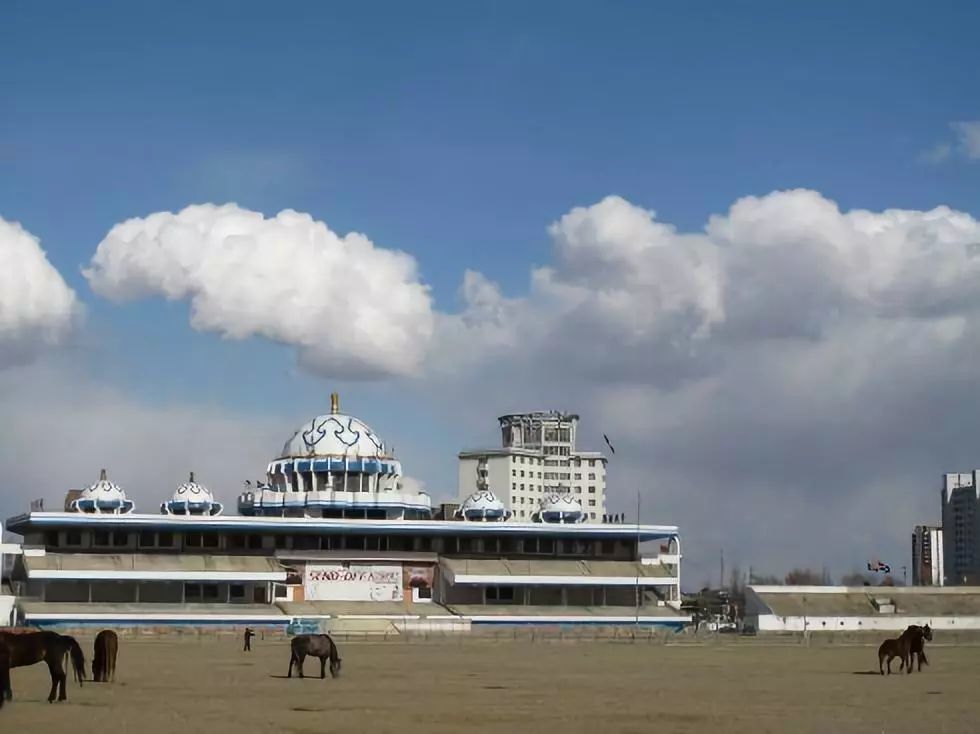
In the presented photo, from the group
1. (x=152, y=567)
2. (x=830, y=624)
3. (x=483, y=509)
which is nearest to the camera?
(x=152, y=567)

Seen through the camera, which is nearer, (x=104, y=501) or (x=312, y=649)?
(x=312, y=649)

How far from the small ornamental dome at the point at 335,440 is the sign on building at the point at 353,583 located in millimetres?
8939

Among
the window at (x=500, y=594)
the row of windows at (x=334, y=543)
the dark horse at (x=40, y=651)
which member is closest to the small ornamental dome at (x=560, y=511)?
the row of windows at (x=334, y=543)

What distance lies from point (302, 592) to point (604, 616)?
72.4 ft

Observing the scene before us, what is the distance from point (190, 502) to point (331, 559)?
11.1 metres

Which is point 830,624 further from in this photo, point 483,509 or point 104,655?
point 104,655

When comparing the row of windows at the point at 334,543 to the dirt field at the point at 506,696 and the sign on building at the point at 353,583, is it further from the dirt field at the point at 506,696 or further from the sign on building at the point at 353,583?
the dirt field at the point at 506,696

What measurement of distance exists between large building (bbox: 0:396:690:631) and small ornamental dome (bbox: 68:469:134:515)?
0.10 m

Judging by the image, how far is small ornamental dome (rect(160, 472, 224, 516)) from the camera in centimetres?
11444

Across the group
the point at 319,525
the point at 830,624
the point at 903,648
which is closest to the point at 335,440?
the point at 319,525

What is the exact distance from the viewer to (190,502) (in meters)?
114

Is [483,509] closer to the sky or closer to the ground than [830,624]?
closer to the sky

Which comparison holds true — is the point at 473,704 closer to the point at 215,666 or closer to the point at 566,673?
the point at 566,673

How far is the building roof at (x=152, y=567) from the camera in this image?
4158 inches
